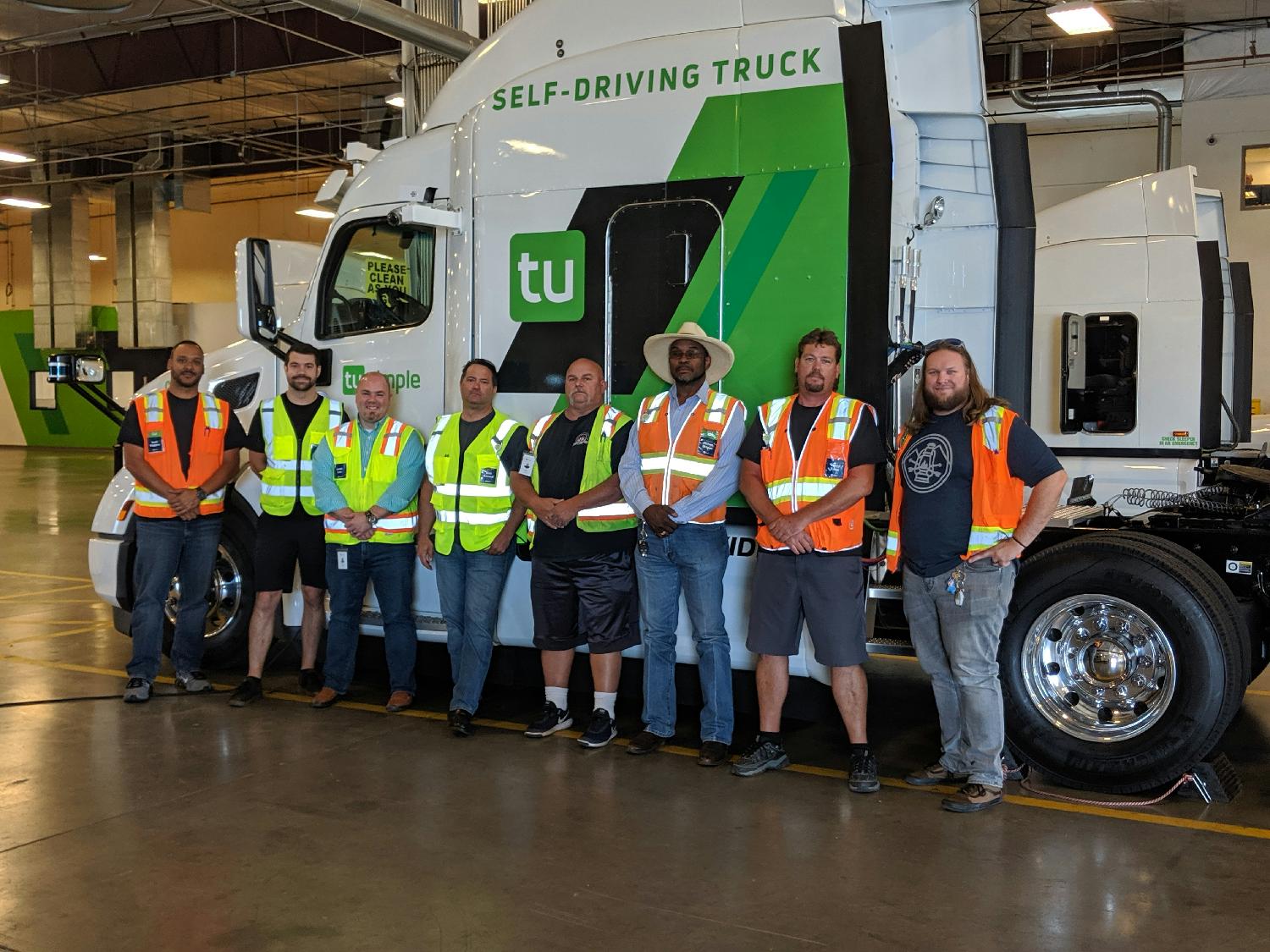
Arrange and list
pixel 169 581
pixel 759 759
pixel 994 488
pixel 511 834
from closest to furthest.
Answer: pixel 511 834, pixel 994 488, pixel 759 759, pixel 169 581

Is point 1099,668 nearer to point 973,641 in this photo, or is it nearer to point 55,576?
point 973,641

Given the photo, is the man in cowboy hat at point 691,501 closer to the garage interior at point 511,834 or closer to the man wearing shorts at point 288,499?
the garage interior at point 511,834

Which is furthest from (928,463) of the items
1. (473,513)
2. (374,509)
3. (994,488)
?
(374,509)

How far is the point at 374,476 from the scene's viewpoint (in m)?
6.52

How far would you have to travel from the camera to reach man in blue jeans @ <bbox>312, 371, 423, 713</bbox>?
6496mm

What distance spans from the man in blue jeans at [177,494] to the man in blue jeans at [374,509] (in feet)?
2.41

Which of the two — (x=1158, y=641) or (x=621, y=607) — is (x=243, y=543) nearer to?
(x=621, y=607)

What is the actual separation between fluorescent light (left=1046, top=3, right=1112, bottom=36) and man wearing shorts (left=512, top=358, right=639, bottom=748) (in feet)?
28.6

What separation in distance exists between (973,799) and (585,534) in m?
2.09

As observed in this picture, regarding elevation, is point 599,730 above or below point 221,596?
below

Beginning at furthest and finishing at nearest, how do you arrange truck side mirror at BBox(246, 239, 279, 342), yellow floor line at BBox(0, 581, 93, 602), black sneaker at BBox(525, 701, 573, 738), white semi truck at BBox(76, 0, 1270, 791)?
yellow floor line at BBox(0, 581, 93, 602)
truck side mirror at BBox(246, 239, 279, 342)
black sneaker at BBox(525, 701, 573, 738)
white semi truck at BBox(76, 0, 1270, 791)

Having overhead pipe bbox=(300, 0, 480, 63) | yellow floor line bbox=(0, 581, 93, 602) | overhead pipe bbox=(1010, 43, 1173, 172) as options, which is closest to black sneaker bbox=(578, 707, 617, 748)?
yellow floor line bbox=(0, 581, 93, 602)

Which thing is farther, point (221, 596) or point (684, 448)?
point (221, 596)

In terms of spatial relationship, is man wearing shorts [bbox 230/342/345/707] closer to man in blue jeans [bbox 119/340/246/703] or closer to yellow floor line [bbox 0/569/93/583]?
man in blue jeans [bbox 119/340/246/703]
